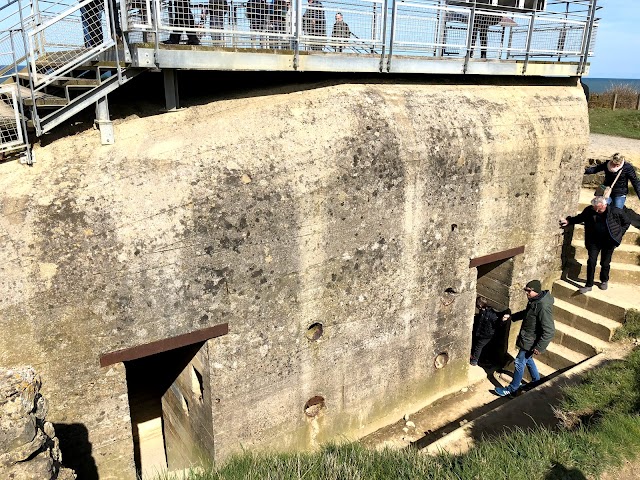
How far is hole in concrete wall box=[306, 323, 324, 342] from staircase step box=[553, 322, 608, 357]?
4.99m

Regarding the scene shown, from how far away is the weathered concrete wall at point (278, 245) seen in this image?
199 inches

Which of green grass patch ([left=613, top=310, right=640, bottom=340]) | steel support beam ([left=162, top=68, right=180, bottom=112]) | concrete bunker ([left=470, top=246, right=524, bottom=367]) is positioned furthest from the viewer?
concrete bunker ([left=470, top=246, right=524, bottom=367])

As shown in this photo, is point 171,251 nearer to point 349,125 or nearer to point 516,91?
point 349,125

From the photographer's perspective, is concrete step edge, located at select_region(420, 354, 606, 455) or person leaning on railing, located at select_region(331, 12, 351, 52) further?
concrete step edge, located at select_region(420, 354, 606, 455)

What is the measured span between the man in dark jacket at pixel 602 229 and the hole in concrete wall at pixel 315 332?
17.3ft

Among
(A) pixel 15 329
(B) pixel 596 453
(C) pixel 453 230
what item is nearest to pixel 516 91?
(C) pixel 453 230

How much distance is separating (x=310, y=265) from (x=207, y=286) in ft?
4.29

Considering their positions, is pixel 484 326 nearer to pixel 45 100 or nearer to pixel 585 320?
pixel 585 320

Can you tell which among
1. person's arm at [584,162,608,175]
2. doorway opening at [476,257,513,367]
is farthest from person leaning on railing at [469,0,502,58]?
doorway opening at [476,257,513,367]

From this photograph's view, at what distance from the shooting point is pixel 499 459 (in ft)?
17.2

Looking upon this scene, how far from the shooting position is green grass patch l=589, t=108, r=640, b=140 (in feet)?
60.0

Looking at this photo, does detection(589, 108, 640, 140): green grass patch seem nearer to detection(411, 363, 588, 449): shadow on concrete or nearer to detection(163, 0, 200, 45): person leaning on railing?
detection(411, 363, 588, 449): shadow on concrete

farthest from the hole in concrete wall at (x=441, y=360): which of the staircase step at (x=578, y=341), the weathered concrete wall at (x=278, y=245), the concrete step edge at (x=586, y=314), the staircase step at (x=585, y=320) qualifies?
the concrete step edge at (x=586, y=314)

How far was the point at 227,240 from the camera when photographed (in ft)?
18.5
